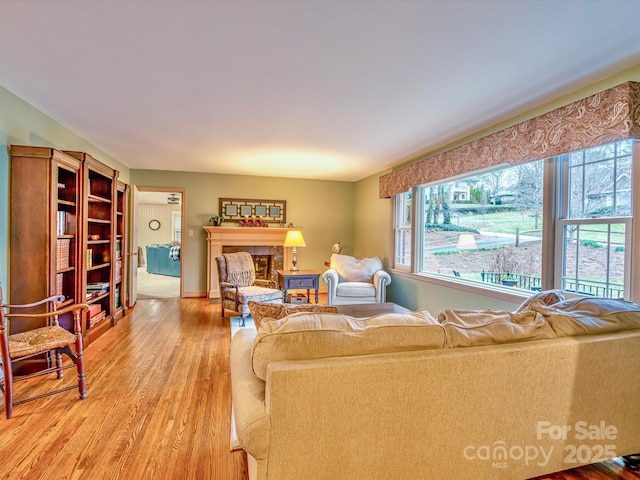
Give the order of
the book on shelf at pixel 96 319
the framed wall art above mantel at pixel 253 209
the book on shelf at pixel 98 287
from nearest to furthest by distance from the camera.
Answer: the book on shelf at pixel 96 319 < the book on shelf at pixel 98 287 < the framed wall art above mantel at pixel 253 209

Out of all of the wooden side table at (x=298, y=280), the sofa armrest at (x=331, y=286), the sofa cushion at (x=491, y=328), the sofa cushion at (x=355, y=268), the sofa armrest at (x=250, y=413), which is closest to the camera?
the sofa armrest at (x=250, y=413)

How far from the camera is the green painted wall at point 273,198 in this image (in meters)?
5.93

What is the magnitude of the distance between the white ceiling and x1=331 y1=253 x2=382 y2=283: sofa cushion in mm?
2156

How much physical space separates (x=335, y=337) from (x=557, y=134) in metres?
2.53

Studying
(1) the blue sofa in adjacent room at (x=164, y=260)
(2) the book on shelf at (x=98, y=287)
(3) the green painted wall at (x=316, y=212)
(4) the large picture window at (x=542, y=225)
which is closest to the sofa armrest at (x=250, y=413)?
(4) the large picture window at (x=542, y=225)

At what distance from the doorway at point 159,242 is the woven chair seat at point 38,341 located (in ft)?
9.87

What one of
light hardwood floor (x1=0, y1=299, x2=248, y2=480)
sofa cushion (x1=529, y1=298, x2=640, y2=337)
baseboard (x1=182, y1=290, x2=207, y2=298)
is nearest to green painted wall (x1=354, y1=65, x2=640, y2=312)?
sofa cushion (x1=529, y1=298, x2=640, y2=337)

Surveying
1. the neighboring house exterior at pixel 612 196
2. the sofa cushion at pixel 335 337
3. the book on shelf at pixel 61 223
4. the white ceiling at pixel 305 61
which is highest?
the white ceiling at pixel 305 61

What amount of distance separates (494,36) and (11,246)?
3.71m

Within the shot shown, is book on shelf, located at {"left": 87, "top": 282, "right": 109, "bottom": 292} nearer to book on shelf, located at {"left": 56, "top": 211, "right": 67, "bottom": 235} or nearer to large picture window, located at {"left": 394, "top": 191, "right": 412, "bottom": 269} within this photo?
book on shelf, located at {"left": 56, "top": 211, "right": 67, "bottom": 235}

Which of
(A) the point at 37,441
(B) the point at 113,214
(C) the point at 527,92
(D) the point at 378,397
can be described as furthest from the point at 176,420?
(C) the point at 527,92

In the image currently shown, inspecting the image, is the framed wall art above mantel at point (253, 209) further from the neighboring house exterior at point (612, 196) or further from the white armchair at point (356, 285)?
the neighboring house exterior at point (612, 196)

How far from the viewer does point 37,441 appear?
184 cm

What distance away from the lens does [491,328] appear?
4.52ft
